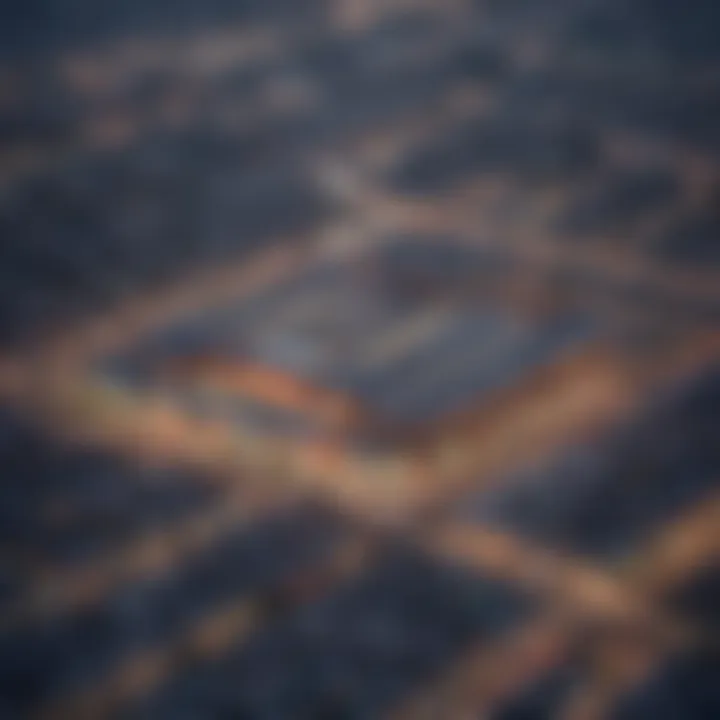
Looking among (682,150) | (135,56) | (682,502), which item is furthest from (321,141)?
(682,502)

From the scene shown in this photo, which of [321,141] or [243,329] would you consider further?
[321,141]

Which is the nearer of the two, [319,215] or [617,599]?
[617,599]

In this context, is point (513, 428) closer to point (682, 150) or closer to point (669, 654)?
point (669, 654)

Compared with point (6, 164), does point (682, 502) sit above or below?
below

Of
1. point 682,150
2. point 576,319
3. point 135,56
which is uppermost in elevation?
point 135,56

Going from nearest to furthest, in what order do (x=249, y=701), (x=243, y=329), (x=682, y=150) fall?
(x=249, y=701), (x=243, y=329), (x=682, y=150)

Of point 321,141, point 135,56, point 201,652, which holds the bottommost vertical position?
point 201,652

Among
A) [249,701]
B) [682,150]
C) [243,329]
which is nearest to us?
[249,701]

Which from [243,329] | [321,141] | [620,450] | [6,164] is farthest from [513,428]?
[6,164]

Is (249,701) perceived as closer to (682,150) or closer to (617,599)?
(617,599)
